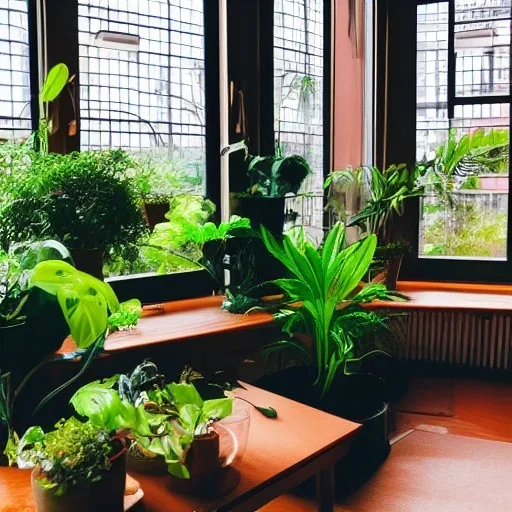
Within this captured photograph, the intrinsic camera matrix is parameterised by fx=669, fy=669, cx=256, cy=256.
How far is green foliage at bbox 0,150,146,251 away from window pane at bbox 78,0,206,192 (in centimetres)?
52

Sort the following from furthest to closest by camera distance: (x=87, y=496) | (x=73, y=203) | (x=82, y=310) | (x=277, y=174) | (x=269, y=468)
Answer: (x=277, y=174) → (x=73, y=203) → (x=269, y=468) → (x=82, y=310) → (x=87, y=496)

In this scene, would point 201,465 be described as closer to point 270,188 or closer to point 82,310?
point 82,310

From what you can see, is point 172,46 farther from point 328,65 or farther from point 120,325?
point 120,325

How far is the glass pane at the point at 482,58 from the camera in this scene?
12.2 feet

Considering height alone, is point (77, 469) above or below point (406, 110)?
below

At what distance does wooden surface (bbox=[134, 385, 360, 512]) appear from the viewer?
1.36 m

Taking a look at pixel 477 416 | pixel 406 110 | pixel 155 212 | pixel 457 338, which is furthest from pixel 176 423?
pixel 406 110

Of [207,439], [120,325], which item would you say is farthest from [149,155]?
[207,439]

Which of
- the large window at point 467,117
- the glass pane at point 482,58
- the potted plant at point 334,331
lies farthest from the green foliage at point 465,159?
the potted plant at point 334,331

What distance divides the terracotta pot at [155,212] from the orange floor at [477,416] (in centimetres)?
151

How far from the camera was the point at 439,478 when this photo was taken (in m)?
2.71

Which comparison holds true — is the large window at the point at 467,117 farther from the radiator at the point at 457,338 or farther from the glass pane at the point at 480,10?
the radiator at the point at 457,338

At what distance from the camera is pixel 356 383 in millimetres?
2836

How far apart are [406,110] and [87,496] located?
3.14 m
